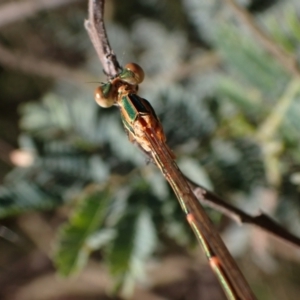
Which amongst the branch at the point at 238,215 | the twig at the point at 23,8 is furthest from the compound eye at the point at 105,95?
the twig at the point at 23,8

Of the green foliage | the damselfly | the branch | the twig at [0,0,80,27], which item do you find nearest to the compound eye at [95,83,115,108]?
the damselfly

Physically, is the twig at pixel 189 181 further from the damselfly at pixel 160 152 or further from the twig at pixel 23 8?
the twig at pixel 23 8

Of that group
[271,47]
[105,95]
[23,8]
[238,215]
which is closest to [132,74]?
[105,95]

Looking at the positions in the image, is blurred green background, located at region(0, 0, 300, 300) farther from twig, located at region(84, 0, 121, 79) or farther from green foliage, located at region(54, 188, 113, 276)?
Answer: twig, located at region(84, 0, 121, 79)

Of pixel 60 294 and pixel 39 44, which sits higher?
pixel 39 44

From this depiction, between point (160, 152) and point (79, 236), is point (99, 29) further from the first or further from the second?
point (79, 236)

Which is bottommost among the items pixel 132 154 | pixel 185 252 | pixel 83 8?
pixel 132 154

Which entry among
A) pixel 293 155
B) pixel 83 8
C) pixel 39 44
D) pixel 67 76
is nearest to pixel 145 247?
pixel 293 155

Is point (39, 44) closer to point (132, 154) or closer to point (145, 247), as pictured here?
point (132, 154)

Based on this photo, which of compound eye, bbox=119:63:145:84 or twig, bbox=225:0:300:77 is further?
twig, bbox=225:0:300:77
